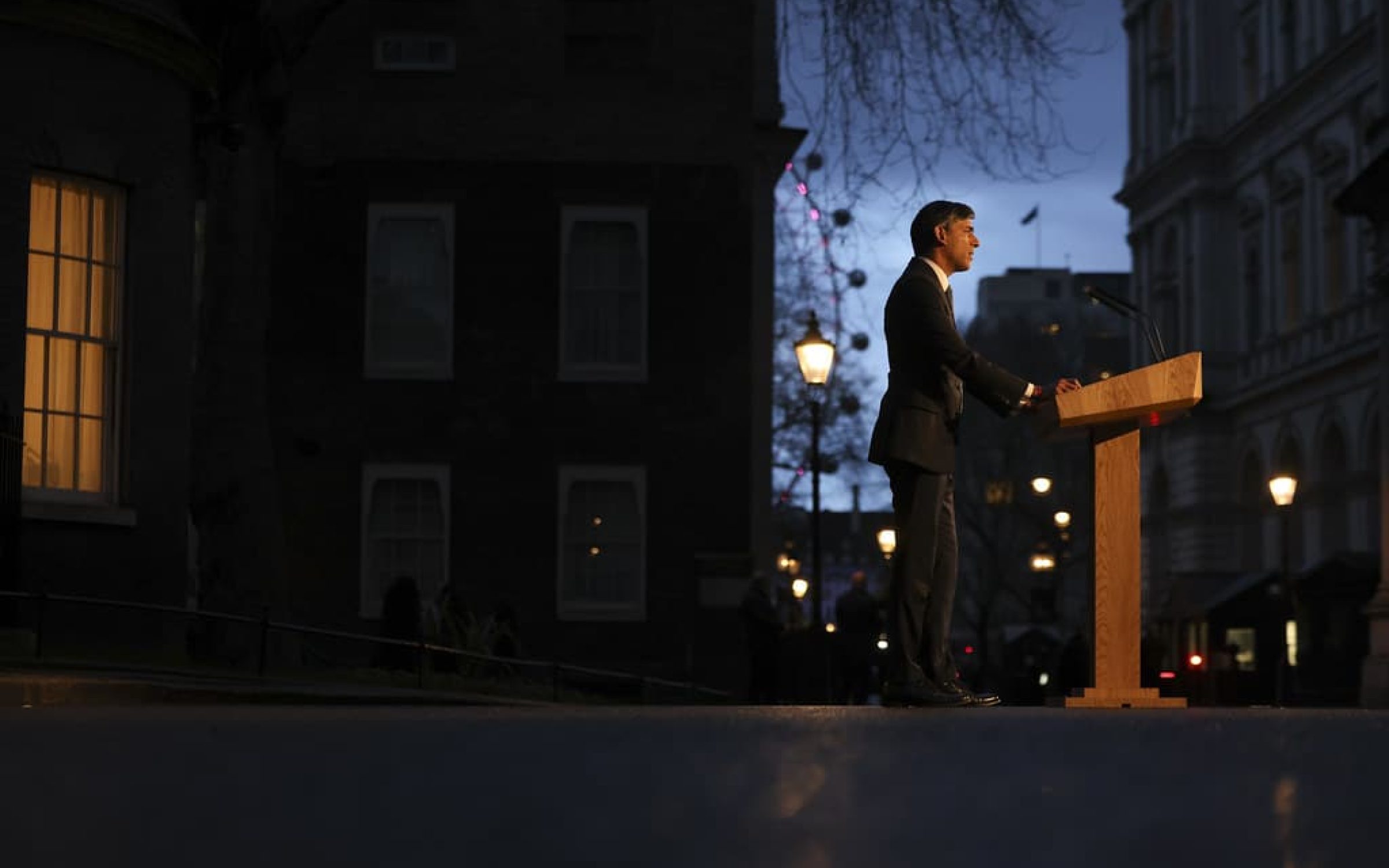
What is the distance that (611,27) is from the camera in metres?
35.3

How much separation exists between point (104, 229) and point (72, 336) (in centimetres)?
95

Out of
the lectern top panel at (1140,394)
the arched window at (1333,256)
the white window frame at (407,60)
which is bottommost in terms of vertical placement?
→ the lectern top panel at (1140,394)

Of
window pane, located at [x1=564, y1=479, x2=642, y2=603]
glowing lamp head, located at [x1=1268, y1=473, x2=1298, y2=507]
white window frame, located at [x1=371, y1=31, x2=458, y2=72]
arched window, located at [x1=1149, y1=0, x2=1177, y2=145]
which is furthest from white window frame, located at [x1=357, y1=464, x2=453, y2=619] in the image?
arched window, located at [x1=1149, y1=0, x2=1177, y2=145]

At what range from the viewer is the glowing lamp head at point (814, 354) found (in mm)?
29594

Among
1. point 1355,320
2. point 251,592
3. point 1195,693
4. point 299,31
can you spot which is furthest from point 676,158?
point 1355,320

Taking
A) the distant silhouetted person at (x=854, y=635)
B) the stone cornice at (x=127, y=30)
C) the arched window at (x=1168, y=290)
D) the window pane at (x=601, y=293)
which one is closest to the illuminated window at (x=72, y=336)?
the stone cornice at (x=127, y=30)

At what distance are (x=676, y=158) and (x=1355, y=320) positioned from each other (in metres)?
35.8

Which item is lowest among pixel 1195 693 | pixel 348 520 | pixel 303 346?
pixel 1195 693

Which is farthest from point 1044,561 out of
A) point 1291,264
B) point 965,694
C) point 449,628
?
point 965,694

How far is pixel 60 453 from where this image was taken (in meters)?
19.6

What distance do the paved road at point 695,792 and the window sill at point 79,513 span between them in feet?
38.0

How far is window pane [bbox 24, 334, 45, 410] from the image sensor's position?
19.3 metres

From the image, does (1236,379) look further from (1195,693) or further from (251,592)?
(251,592)

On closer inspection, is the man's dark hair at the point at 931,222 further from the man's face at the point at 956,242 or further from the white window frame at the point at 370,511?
the white window frame at the point at 370,511
